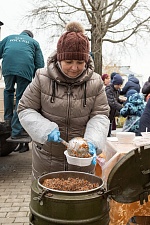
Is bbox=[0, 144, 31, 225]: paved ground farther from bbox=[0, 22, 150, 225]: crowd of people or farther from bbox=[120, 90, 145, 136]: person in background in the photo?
bbox=[120, 90, 145, 136]: person in background

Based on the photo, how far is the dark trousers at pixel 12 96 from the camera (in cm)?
561

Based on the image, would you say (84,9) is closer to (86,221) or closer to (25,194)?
(25,194)

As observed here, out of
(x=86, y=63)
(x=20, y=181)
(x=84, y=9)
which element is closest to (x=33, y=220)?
(x=86, y=63)

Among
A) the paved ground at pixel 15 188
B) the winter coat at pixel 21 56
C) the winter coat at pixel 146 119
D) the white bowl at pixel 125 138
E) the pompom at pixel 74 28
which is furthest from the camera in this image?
the winter coat at pixel 21 56

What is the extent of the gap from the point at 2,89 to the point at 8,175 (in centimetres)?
151

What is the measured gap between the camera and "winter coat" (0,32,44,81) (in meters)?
5.51

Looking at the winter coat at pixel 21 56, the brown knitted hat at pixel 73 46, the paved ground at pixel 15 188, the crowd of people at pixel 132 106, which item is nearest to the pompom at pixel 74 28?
the brown knitted hat at pixel 73 46

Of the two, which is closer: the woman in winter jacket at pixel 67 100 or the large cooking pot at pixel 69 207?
the large cooking pot at pixel 69 207

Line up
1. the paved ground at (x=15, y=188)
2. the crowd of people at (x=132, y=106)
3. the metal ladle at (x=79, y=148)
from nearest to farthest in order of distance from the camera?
the metal ladle at (x=79, y=148) < the paved ground at (x=15, y=188) < the crowd of people at (x=132, y=106)

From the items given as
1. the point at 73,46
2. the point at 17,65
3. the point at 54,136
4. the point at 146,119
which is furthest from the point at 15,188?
the point at 73,46

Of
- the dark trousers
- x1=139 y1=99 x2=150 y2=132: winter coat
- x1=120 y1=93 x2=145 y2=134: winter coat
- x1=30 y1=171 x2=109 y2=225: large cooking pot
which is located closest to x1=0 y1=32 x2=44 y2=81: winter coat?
the dark trousers

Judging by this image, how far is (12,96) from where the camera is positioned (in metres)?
5.89

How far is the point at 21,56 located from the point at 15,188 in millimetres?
2047

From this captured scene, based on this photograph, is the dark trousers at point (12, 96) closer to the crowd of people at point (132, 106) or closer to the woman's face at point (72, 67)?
the crowd of people at point (132, 106)
